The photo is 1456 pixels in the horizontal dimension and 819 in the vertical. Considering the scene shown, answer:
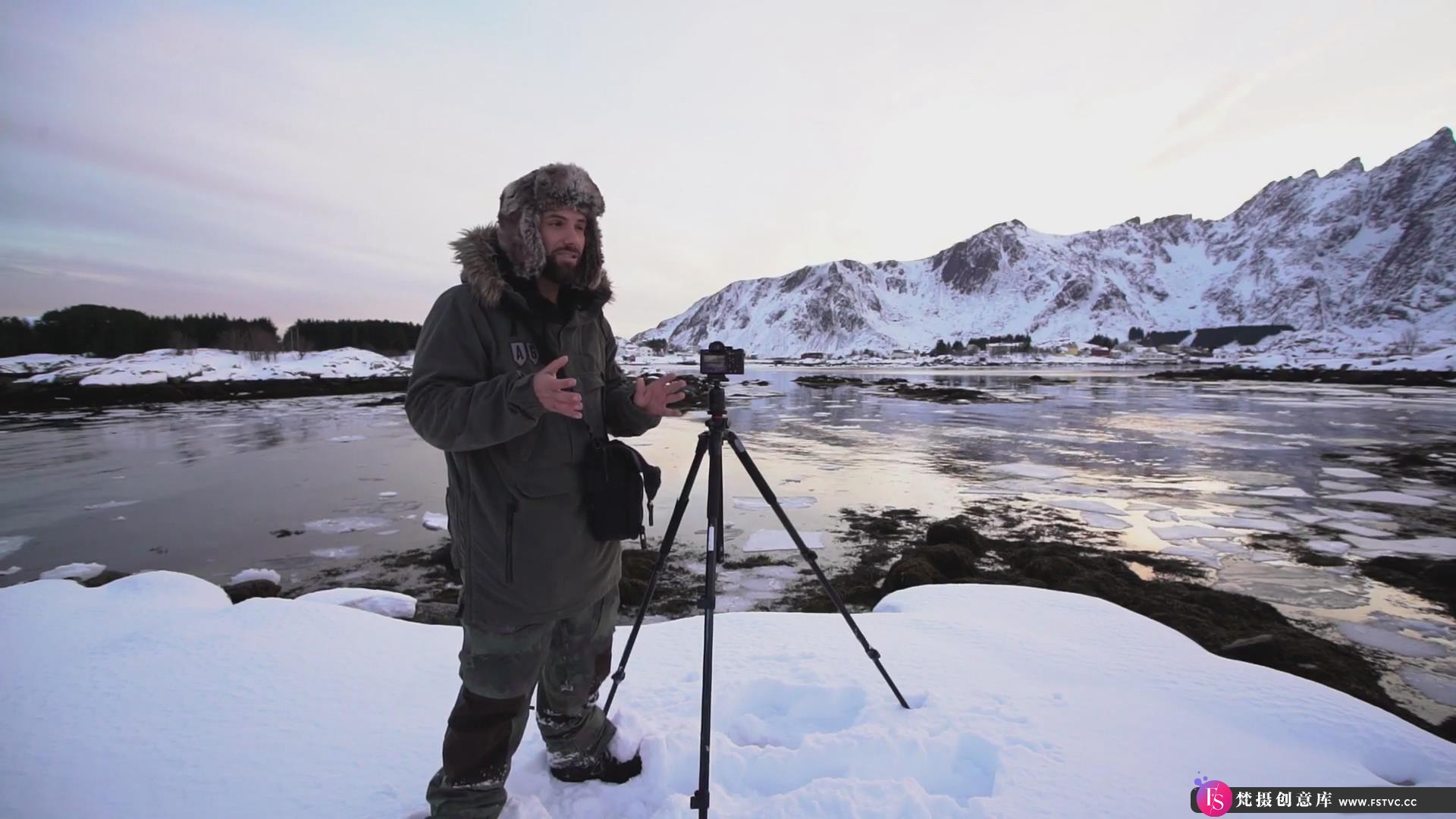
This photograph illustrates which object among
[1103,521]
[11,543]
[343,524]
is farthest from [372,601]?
[1103,521]

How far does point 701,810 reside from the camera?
6.85ft

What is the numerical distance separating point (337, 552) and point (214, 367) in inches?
2365

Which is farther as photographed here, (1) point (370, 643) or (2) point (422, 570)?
(2) point (422, 570)

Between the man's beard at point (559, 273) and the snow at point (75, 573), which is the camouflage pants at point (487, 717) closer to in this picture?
the man's beard at point (559, 273)

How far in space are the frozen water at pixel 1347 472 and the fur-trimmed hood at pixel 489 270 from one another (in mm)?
16346

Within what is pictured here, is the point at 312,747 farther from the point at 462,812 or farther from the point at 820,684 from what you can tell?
the point at 820,684

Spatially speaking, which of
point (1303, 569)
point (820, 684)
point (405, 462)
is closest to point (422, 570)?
point (820, 684)

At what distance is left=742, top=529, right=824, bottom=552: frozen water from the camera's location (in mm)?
7949

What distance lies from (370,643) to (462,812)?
2326 millimetres

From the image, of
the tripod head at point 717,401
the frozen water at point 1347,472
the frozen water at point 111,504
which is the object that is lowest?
the frozen water at point 1347,472

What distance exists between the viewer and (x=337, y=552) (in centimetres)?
790

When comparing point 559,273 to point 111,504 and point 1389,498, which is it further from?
point 1389,498

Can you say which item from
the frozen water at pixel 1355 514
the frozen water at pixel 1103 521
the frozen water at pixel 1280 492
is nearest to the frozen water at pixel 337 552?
the frozen water at pixel 1103 521

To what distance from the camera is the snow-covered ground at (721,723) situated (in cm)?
250
